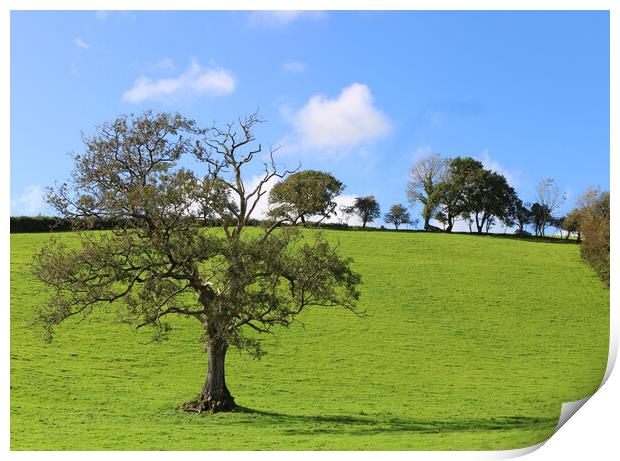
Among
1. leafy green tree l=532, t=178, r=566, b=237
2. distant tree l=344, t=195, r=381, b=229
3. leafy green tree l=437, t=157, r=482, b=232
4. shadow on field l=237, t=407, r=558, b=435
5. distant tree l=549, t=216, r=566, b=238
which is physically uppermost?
leafy green tree l=437, t=157, r=482, b=232

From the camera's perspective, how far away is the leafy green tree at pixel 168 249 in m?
9.76

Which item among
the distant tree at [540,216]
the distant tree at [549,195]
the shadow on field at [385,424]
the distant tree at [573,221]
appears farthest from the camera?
the distant tree at [540,216]

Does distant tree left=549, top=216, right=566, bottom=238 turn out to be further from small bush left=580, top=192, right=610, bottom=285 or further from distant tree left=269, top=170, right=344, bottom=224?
distant tree left=269, top=170, right=344, bottom=224

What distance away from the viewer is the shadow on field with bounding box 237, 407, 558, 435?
398 inches

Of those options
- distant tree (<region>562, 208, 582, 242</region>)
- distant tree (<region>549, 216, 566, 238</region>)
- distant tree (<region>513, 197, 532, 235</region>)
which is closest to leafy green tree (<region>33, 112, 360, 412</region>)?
distant tree (<region>562, 208, 582, 242</region>)

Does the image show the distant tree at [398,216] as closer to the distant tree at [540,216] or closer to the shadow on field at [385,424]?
the distant tree at [540,216]

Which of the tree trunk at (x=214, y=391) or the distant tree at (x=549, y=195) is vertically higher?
the distant tree at (x=549, y=195)

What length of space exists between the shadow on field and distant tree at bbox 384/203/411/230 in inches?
669

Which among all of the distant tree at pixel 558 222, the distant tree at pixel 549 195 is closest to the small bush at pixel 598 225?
the distant tree at pixel 549 195

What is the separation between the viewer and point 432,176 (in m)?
26.8

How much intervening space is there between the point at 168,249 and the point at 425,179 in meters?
18.2

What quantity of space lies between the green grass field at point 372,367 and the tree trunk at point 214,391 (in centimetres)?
34

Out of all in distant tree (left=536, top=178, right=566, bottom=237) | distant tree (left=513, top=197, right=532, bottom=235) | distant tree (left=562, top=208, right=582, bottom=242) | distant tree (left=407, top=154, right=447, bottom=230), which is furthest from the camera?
distant tree (left=407, top=154, right=447, bottom=230)
